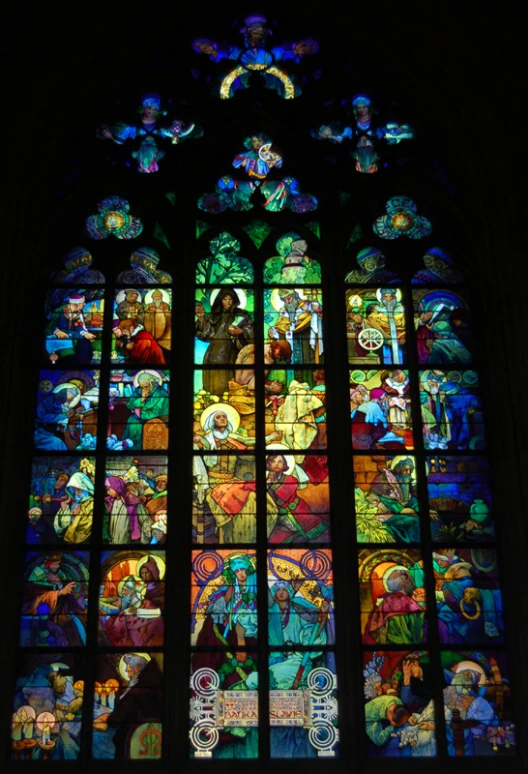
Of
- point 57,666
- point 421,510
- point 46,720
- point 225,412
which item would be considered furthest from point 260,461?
point 46,720

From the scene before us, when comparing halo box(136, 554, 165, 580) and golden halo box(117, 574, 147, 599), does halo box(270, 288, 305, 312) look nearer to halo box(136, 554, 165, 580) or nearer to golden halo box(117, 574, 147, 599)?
halo box(136, 554, 165, 580)

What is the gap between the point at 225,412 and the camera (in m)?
8.98

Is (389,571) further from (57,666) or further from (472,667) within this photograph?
(57,666)

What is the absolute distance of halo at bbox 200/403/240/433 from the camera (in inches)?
352

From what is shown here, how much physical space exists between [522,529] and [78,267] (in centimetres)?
407

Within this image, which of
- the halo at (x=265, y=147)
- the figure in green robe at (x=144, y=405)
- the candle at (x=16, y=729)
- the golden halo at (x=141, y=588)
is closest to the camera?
the candle at (x=16, y=729)

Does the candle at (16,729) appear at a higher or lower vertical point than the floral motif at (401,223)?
lower

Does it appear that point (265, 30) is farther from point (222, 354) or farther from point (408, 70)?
point (222, 354)

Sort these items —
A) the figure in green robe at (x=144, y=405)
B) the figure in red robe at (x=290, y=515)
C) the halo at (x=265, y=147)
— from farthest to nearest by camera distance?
the halo at (x=265, y=147) < the figure in green robe at (x=144, y=405) < the figure in red robe at (x=290, y=515)

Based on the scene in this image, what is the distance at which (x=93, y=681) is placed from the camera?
816cm

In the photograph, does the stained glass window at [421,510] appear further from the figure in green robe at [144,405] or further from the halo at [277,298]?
the figure in green robe at [144,405]

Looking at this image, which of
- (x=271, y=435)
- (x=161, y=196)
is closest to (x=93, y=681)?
(x=271, y=435)

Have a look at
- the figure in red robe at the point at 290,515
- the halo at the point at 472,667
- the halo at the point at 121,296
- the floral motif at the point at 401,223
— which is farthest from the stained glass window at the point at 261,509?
the halo at the point at 472,667

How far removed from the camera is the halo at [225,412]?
8.94 metres
